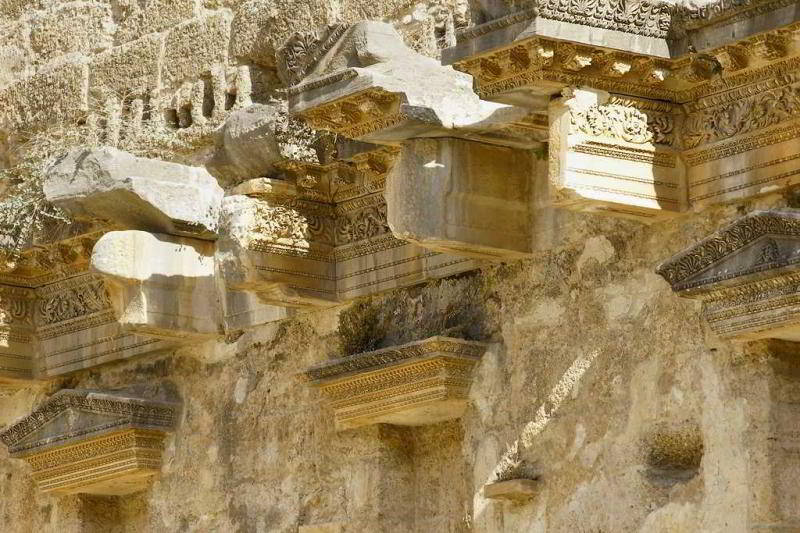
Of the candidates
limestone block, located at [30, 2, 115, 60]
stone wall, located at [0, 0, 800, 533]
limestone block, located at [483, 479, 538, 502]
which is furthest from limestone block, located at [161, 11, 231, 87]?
limestone block, located at [483, 479, 538, 502]

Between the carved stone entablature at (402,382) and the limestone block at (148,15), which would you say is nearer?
the carved stone entablature at (402,382)

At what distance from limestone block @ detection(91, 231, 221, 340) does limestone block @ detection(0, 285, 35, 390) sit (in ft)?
3.34

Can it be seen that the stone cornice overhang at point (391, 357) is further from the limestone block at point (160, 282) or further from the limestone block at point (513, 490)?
the limestone block at point (160, 282)

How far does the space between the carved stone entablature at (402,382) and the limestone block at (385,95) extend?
2.64ft

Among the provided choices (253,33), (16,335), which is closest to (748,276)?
(253,33)

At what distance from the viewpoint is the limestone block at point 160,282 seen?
9562 millimetres

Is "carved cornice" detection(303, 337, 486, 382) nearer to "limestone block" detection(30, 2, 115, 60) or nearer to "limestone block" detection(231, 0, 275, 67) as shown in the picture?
"limestone block" detection(231, 0, 275, 67)

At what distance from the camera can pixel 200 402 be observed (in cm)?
996

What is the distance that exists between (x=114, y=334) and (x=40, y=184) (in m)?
0.76

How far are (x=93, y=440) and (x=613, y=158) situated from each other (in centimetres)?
338

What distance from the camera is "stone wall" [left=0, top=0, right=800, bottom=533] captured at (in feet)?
24.8

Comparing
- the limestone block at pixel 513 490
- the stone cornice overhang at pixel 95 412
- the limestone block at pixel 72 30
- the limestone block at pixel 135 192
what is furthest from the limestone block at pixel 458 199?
the limestone block at pixel 72 30

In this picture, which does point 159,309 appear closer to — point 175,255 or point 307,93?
point 175,255

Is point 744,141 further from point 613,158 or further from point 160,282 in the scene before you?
point 160,282
